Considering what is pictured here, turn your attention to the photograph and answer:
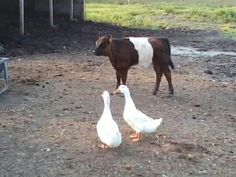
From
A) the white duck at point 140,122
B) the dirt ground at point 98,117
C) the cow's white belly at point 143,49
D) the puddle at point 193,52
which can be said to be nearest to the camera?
the dirt ground at point 98,117

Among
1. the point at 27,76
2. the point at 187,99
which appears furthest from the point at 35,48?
the point at 187,99

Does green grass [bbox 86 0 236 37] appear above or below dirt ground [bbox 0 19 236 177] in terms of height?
below

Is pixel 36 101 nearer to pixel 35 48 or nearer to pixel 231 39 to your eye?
pixel 35 48

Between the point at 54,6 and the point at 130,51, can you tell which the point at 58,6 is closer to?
the point at 54,6

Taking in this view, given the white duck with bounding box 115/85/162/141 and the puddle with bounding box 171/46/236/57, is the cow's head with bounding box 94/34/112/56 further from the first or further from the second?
the puddle with bounding box 171/46/236/57

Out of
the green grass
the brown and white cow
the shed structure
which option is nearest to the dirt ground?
the brown and white cow

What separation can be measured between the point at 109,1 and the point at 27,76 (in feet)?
92.7

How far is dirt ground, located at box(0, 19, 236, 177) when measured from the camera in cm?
621

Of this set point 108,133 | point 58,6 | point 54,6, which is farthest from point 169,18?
point 108,133

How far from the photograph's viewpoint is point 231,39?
20453 millimetres

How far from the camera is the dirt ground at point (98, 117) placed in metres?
6.21

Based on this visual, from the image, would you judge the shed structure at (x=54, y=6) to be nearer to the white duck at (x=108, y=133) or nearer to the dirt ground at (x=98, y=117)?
the dirt ground at (x=98, y=117)

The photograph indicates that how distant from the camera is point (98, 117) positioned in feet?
27.2

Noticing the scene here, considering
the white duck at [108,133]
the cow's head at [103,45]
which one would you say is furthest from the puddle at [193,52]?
the white duck at [108,133]
